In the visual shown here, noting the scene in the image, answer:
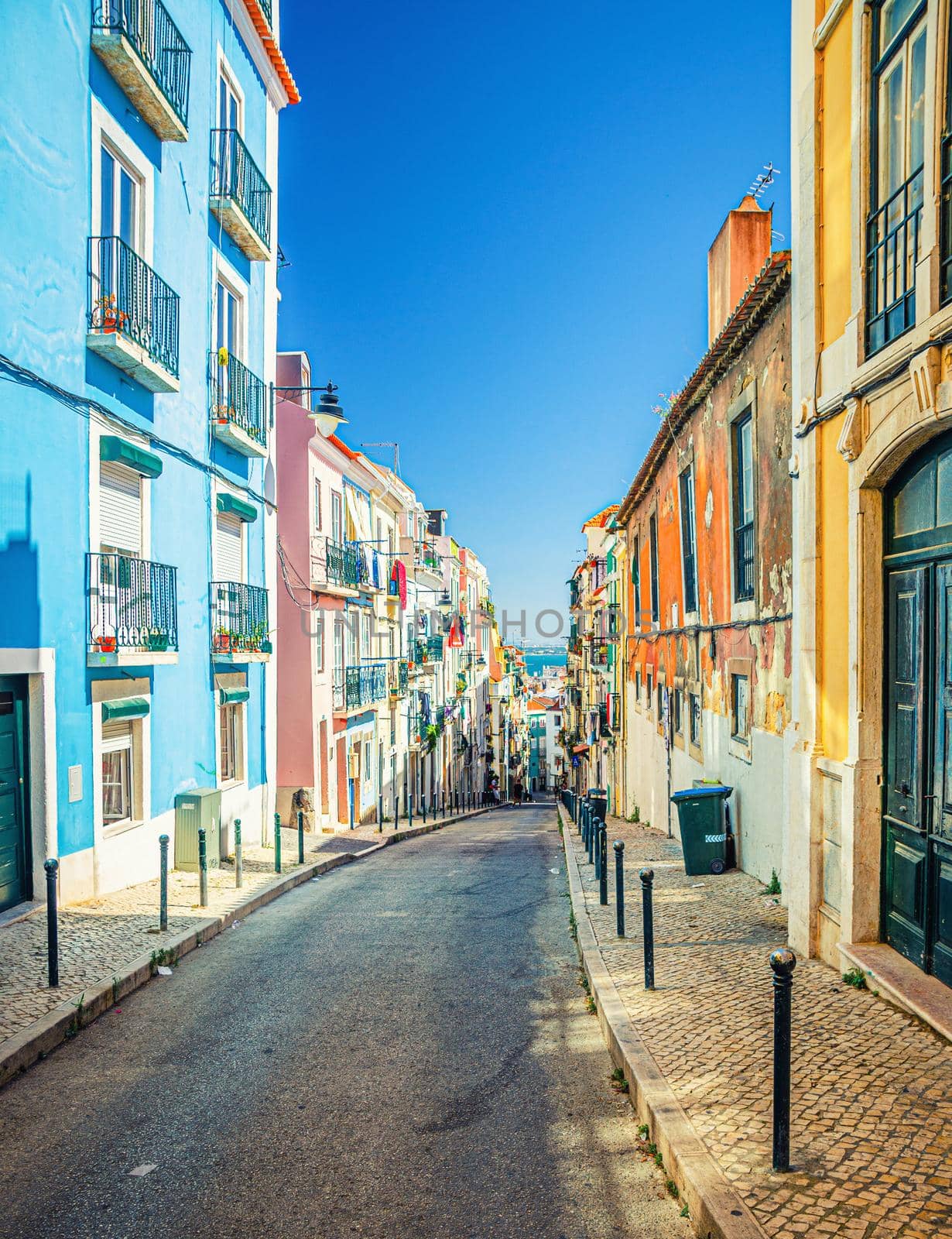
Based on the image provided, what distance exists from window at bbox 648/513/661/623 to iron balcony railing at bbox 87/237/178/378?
436 inches

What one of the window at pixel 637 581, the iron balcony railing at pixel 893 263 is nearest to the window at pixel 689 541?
the window at pixel 637 581

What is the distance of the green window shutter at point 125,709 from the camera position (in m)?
10.9

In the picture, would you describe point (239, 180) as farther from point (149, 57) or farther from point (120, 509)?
point (120, 509)

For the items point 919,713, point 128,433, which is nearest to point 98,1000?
point 919,713

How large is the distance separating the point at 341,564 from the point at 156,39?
12593 mm

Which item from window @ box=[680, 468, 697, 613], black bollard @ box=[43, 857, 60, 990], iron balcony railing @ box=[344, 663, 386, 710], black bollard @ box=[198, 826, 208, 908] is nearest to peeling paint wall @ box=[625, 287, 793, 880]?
window @ box=[680, 468, 697, 613]

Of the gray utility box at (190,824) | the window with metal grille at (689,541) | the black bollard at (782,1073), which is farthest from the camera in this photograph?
the window with metal grille at (689,541)

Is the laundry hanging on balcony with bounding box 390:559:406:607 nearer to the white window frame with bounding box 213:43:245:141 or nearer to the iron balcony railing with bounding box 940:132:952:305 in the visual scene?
the white window frame with bounding box 213:43:245:141

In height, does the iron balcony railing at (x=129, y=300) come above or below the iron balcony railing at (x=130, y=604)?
above

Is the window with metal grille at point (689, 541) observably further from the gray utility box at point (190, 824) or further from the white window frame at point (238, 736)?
the gray utility box at point (190, 824)

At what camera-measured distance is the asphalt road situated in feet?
13.1

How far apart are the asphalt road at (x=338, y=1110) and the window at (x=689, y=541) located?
8.38 meters

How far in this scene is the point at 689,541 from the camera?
52.4 feet

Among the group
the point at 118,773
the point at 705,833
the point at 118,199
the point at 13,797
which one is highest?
the point at 118,199
